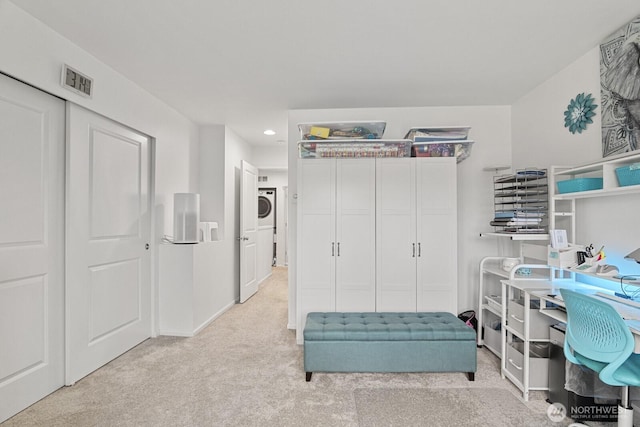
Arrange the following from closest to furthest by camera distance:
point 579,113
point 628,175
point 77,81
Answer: point 628,175 < point 77,81 < point 579,113

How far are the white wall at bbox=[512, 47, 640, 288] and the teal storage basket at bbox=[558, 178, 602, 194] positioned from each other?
176mm

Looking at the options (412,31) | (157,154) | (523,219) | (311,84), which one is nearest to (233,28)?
(311,84)

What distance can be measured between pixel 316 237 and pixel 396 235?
796 mm

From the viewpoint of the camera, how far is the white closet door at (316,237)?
3170 millimetres

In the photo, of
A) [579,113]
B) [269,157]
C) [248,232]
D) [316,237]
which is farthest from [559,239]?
[269,157]

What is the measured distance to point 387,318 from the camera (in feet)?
9.30

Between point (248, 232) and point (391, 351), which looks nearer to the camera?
point (391, 351)

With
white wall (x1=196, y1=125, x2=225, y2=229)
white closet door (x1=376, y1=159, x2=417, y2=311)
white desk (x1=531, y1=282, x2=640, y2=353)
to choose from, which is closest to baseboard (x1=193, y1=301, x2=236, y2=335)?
white wall (x1=196, y1=125, x2=225, y2=229)

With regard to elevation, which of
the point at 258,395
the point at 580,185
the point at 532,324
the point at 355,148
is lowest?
the point at 258,395

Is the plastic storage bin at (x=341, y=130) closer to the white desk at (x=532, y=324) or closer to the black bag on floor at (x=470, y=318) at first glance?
the white desk at (x=532, y=324)

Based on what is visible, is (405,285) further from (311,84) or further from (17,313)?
(17,313)

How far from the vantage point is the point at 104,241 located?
2.74 meters

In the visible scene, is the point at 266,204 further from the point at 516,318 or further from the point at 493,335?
the point at 516,318

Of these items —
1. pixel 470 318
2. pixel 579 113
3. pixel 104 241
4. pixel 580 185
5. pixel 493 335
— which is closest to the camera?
pixel 580 185
